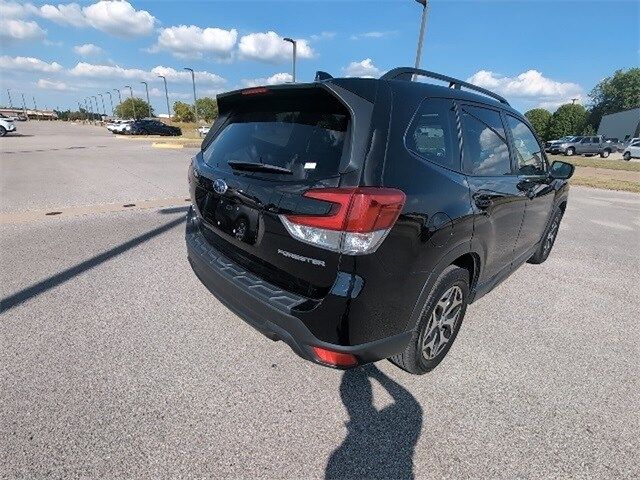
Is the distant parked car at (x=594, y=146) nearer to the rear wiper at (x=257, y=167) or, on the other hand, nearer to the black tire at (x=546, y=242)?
the black tire at (x=546, y=242)

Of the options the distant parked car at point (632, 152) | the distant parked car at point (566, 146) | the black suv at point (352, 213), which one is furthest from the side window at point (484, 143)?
the distant parked car at point (632, 152)

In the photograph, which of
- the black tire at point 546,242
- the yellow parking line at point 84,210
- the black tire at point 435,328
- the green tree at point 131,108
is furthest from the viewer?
the green tree at point 131,108

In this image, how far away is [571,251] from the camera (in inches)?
221

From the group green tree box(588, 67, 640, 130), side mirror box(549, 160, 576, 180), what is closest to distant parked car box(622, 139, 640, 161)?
side mirror box(549, 160, 576, 180)

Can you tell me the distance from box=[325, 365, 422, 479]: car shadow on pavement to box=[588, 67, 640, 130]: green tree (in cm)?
9808

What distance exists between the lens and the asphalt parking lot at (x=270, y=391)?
191 centimetres

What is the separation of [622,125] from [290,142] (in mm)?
79782

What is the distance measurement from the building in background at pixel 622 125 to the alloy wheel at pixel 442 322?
6784cm

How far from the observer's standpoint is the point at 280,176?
207 cm

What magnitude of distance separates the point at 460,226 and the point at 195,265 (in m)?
1.88

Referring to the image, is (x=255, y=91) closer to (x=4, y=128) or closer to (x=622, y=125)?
(x=4, y=128)

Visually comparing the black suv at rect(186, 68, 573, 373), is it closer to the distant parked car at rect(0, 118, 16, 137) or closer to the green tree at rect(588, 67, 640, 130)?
the distant parked car at rect(0, 118, 16, 137)

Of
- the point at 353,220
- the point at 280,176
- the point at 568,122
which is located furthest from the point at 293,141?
the point at 568,122

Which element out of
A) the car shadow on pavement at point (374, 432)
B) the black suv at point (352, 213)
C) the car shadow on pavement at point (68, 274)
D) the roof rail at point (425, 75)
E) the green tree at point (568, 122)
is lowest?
the car shadow on pavement at point (374, 432)
